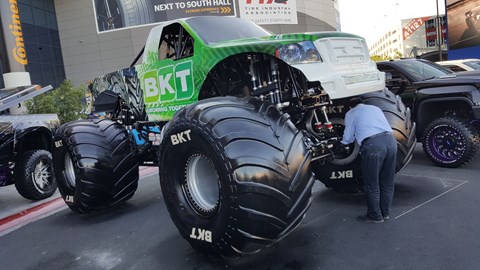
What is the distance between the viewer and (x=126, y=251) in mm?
4305

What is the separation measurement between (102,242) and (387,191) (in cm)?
323

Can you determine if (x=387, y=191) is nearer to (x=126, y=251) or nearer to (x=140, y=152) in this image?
(x=126, y=251)

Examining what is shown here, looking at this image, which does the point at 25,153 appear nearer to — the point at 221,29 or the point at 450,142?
the point at 221,29

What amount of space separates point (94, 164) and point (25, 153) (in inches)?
108

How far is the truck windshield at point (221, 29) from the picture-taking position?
4594mm

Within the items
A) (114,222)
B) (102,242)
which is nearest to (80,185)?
(114,222)

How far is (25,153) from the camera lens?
7293mm

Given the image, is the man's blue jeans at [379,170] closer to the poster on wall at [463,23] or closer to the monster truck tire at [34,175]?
the monster truck tire at [34,175]

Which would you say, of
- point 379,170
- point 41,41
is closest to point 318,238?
point 379,170

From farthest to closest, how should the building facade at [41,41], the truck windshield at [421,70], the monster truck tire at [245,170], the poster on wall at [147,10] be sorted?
the poster on wall at [147,10], the building facade at [41,41], the truck windshield at [421,70], the monster truck tire at [245,170]

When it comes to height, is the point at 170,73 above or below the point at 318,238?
above

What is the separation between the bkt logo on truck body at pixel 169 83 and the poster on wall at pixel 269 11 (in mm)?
39748

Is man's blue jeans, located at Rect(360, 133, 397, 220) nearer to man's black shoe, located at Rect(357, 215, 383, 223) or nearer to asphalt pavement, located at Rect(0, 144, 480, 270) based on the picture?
man's black shoe, located at Rect(357, 215, 383, 223)

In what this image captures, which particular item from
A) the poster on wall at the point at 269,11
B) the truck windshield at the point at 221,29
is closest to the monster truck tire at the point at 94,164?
the truck windshield at the point at 221,29
